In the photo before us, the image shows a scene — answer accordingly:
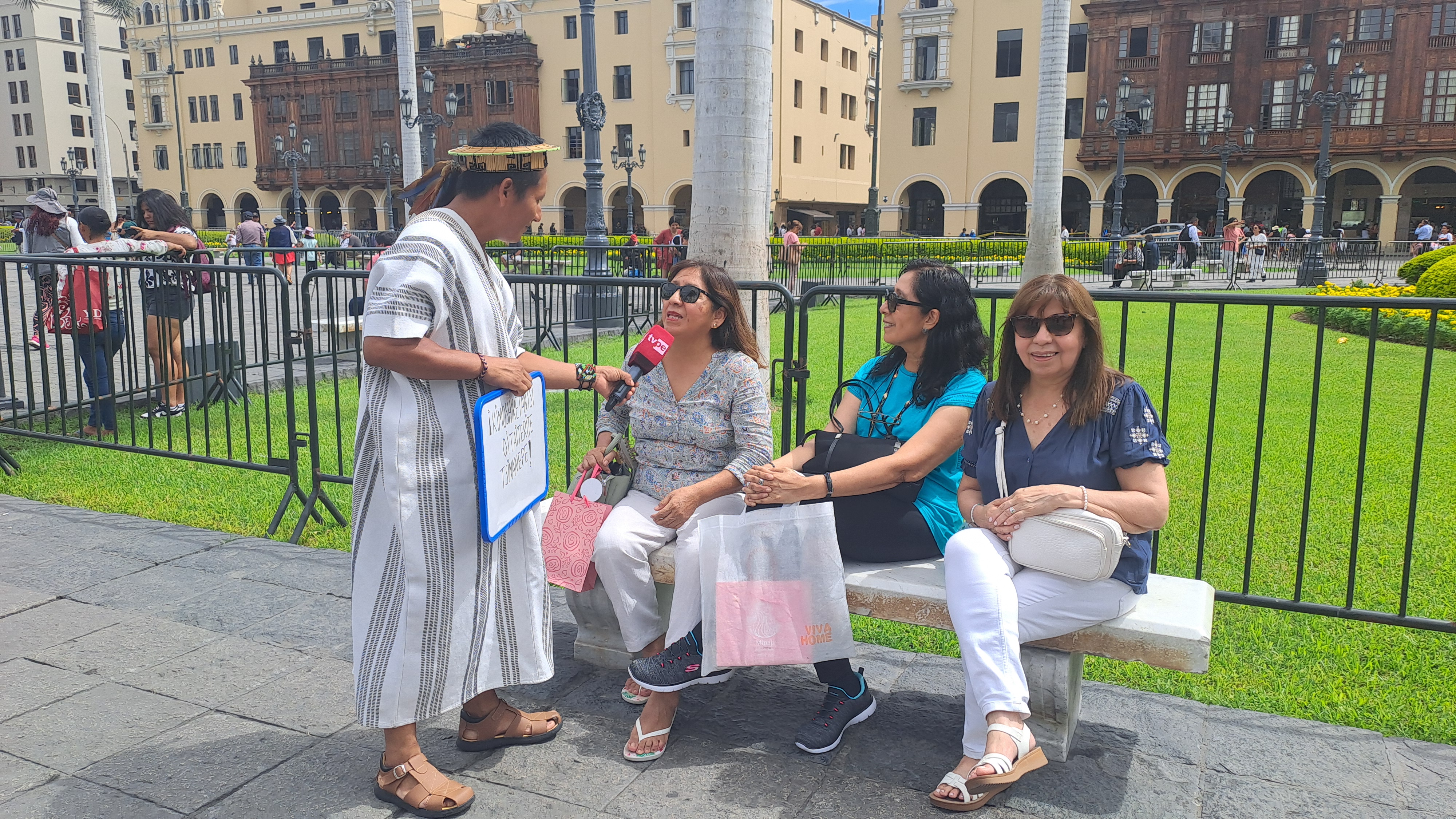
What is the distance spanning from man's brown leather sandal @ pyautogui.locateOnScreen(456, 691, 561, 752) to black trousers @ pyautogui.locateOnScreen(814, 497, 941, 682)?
921 millimetres

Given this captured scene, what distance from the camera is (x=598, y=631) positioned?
3721mm

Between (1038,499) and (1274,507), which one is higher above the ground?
(1038,499)

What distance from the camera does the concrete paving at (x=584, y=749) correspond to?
279 centimetres

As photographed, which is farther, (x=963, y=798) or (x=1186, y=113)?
(x=1186, y=113)

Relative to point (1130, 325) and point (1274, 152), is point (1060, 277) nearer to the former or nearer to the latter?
point (1130, 325)

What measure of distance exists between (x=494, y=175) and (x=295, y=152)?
197ft

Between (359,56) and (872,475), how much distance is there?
6469cm

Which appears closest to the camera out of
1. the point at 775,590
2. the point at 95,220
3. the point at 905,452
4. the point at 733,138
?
the point at 775,590

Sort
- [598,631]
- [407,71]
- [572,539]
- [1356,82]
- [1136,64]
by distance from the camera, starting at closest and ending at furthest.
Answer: [572,539], [598,631], [407,71], [1356,82], [1136,64]

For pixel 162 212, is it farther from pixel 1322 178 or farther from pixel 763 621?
pixel 1322 178

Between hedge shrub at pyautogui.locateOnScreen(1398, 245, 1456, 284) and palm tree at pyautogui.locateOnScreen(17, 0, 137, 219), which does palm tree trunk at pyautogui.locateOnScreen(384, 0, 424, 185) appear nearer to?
palm tree at pyautogui.locateOnScreen(17, 0, 137, 219)

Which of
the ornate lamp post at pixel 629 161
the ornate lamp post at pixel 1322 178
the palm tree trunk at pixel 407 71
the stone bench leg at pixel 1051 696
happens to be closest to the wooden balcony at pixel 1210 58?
the ornate lamp post at pixel 1322 178

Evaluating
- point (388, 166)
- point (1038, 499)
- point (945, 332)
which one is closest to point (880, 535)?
point (1038, 499)

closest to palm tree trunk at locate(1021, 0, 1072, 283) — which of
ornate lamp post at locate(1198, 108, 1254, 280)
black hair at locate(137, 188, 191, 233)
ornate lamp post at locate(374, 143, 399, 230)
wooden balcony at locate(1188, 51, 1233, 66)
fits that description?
black hair at locate(137, 188, 191, 233)
